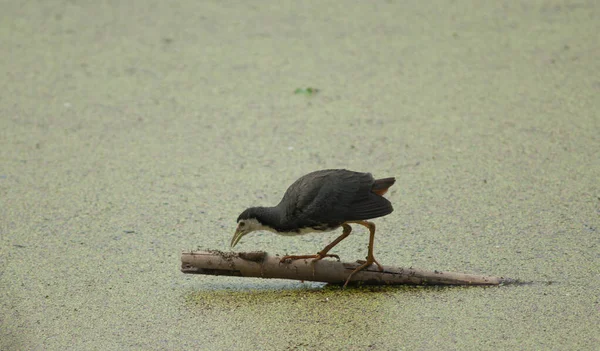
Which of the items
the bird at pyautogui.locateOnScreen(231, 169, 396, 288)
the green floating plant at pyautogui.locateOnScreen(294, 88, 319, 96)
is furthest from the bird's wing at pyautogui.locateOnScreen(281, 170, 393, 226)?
the green floating plant at pyautogui.locateOnScreen(294, 88, 319, 96)

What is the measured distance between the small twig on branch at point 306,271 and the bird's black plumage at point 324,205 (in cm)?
14

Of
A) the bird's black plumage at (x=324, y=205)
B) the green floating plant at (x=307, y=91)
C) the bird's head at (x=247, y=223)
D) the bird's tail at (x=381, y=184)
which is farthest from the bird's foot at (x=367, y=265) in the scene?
the green floating plant at (x=307, y=91)

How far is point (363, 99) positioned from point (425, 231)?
5.14ft

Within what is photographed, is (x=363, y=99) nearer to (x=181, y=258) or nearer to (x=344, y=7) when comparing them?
(x=344, y=7)

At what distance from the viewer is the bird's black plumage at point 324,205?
10.1 feet

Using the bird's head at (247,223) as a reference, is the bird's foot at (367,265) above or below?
below

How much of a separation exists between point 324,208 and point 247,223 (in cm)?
32

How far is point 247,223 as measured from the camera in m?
3.18

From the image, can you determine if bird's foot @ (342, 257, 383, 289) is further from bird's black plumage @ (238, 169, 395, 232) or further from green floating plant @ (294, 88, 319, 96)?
green floating plant @ (294, 88, 319, 96)

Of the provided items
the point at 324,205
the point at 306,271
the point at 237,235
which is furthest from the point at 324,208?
the point at 237,235

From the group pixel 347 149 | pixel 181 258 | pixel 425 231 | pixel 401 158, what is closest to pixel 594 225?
pixel 425 231

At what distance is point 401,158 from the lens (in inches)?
166

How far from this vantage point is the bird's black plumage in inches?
121

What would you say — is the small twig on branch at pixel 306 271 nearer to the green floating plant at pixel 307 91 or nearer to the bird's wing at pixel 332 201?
the bird's wing at pixel 332 201
